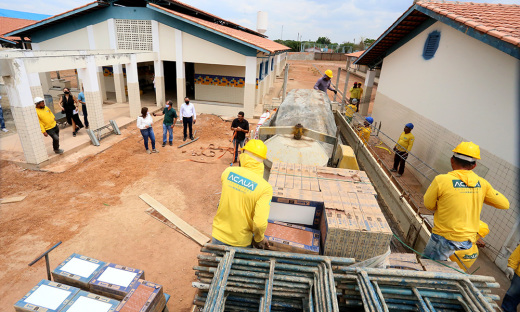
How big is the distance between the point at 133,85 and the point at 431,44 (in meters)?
12.8

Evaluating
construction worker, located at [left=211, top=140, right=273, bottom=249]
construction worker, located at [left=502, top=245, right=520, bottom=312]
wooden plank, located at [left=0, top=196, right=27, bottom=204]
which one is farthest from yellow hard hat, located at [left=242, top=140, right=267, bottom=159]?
wooden plank, located at [left=0, top=196, right=27, bottom=204]

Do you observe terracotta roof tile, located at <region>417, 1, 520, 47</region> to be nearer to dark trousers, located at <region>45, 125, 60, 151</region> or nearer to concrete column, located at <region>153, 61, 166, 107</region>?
dark trousers, located at <region>45, 125, 60, 151</region>

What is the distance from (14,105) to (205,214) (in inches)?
256

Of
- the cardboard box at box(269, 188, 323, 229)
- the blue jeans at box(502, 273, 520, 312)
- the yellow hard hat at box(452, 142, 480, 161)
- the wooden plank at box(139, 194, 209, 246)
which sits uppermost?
the yellow hard hat at box(452, 142, 480, 161)

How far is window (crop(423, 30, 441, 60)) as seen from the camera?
8773mm

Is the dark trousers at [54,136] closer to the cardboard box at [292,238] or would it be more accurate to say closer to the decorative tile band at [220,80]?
the cardboard box at [292,238]

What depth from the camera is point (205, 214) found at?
273 inches

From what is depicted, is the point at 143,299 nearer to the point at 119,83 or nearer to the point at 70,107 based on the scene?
the point at 70,107

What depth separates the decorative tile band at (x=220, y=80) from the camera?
1655cm

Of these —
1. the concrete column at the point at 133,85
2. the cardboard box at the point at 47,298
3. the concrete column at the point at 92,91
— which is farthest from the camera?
the concrete column at the point at 133,85

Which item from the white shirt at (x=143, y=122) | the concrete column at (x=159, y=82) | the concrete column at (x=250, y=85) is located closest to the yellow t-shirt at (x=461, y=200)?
→ the white shirt at (x=143, y=122)

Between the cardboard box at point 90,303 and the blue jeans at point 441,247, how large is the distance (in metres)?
4.08

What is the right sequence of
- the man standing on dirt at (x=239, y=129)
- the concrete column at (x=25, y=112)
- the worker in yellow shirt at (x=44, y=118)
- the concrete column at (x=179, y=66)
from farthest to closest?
the concrete column at (x=179, y=66) → the man standing on dirt at (x=239, y=129) → the worker in yellow shirt at (x=44, y=118) → the concrete column at (x=25, y=112)

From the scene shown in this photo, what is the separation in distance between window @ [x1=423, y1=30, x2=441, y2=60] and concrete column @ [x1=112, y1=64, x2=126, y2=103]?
1554cm
